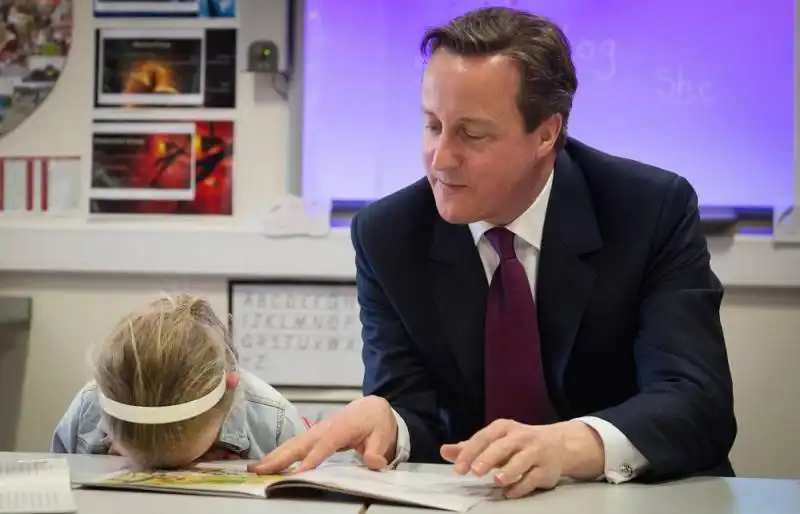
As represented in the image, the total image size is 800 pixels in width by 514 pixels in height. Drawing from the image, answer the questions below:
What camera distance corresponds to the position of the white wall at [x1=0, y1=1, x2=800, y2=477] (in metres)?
2.15

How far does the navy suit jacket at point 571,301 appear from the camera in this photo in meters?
1.31

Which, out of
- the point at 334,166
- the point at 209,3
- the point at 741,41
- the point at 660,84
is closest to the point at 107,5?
the point at 209,3

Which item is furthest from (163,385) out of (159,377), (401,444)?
(401,444)

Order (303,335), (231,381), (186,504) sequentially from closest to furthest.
Answer: (186,504)
(231,381)
(303,335)

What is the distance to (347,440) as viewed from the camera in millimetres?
1182

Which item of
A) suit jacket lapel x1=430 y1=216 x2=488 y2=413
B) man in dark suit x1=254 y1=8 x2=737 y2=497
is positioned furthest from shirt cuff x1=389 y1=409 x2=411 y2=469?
suit jacket lapel x1=430 y1=216 x2=488 y2=413

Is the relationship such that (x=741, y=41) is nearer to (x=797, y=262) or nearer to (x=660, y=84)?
(x=660, y=84)

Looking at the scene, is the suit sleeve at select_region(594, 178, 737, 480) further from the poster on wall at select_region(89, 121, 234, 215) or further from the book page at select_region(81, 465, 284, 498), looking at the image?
the poster on wall at select_region(89, 121, 234, 215)

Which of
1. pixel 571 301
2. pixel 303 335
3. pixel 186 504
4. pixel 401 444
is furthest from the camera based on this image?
pixel 303 335

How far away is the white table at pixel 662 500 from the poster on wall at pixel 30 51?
177 cm

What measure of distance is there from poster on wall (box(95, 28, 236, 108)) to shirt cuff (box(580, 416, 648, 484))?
146 centimetres

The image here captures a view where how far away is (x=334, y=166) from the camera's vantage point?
7.45 feet

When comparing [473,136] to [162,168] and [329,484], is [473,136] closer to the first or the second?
[329,484]

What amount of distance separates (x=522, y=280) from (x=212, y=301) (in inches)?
43.5
